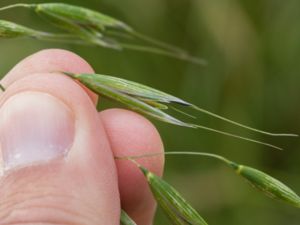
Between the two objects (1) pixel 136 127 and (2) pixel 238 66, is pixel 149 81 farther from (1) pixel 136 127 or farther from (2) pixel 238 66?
(1) pixel 136 127

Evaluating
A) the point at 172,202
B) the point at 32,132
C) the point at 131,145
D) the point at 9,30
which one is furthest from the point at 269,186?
the point at 9,30

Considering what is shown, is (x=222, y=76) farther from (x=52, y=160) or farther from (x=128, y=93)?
(x=52, y=160)

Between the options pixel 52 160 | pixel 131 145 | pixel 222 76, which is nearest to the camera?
pixel 52 160

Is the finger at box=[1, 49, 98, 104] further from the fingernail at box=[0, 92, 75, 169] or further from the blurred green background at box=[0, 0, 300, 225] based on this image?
the blurred green background at box=[0, 0, 300, 225]

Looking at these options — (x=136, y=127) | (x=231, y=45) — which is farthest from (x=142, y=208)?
(x=231, y=45)

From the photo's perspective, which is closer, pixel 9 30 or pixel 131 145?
pixel 9 30

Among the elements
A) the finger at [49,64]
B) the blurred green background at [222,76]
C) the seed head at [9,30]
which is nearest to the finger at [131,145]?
the finger at [49,64]
